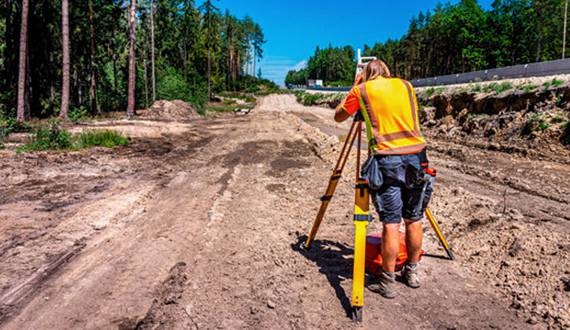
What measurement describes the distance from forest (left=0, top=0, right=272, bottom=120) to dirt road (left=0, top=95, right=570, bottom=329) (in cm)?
1591

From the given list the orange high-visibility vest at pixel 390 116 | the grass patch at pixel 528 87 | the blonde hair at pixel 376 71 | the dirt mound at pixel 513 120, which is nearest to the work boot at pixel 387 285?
the orange high-visibility vest at pixel 390 116

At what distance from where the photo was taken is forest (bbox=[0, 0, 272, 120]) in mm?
20703

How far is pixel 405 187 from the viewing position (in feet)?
9.89

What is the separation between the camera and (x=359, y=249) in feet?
9.59

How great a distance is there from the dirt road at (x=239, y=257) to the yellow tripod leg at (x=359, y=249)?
0.16 meters

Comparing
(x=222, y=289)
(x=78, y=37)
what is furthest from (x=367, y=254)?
(x=78, y=37)

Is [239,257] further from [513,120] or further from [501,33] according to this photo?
[501,33]

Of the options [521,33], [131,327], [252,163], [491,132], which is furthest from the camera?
[521,33]

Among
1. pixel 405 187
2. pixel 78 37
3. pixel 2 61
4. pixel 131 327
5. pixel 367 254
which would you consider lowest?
pixel 131 327

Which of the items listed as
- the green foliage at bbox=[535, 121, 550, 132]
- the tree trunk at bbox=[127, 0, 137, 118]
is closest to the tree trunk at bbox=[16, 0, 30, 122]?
the tree trunk at bbox=[127, 0, 137, 118]

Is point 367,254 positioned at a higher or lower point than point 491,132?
lower

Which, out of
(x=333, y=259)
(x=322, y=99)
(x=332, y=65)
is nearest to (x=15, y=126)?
(x=333, y=259)

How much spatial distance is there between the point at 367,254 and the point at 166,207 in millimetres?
3483

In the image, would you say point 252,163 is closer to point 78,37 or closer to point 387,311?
point 387,311
